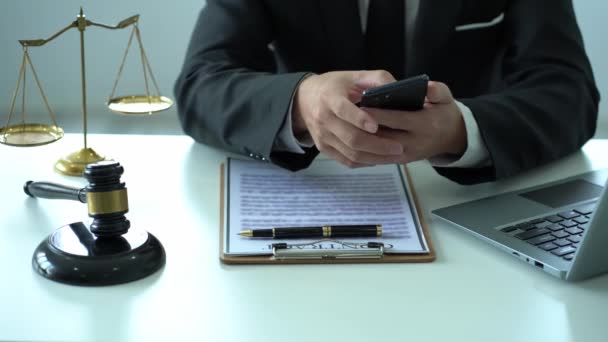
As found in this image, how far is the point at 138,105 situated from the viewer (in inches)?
54.1

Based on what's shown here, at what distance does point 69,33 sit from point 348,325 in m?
2.88

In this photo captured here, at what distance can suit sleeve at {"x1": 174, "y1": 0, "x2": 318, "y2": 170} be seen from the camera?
4.02 feet

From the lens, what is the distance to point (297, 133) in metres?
1.24

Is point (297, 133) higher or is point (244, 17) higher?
point (244, 17)

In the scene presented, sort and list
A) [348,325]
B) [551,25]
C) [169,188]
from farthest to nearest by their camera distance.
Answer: [551,25] → [169,188] → [348,325]

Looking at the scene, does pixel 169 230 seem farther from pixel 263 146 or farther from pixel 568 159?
pixel 568 159

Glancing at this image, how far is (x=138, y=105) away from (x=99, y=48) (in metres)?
2.13

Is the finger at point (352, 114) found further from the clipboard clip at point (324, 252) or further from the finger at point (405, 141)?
the clipboard clip at point (324, 252)

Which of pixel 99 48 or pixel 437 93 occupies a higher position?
pixel 437 93

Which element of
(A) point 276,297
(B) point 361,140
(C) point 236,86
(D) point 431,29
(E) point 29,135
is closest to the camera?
(A) point 276,297

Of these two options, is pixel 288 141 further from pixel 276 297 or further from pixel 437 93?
pixel 276 297

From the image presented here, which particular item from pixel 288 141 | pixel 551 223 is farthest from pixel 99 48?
pixel 551 223

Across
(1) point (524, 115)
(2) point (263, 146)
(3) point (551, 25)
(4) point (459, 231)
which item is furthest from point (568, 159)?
A: (2) point (263, 146)

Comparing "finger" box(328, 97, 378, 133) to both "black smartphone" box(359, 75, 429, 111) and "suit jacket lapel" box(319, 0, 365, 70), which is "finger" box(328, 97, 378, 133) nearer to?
"black smartphone" box(359, 75, 429, 111)
